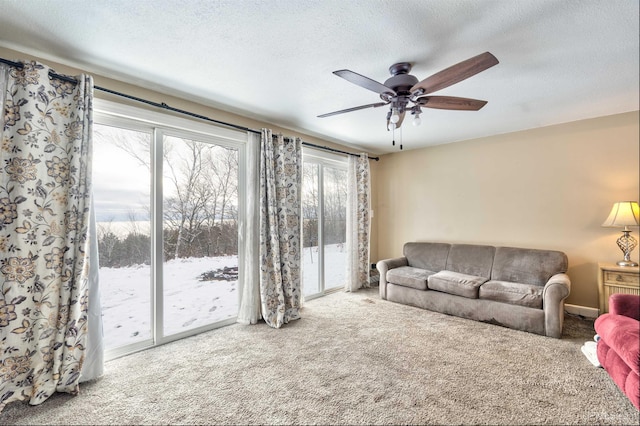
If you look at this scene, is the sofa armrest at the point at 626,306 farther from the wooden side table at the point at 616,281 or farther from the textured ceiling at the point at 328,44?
the textured ceiling at the point at 328,44

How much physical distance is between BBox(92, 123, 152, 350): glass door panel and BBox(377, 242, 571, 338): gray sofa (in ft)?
9.39

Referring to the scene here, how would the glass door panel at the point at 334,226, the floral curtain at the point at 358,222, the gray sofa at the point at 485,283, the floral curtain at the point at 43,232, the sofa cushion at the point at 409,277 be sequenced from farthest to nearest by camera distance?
1. the floral curtain at the point at 358,222
2. the glass door panel at the point at 334,226
3. the sofa cushion at the point at 409,277
4. the gray sofa at the point at 485,283
5. the floral curtain at the point at 43,232

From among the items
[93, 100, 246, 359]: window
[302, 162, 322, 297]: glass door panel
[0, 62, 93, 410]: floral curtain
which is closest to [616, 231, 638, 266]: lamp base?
[302, 162, 322, 297]: glass door panel

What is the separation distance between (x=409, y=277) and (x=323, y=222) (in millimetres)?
→ 1401

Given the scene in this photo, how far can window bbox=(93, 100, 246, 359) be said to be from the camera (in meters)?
2.34

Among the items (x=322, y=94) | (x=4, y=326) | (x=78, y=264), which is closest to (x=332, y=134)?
(x=322, y=94)

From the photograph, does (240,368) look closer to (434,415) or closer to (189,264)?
(189,264)

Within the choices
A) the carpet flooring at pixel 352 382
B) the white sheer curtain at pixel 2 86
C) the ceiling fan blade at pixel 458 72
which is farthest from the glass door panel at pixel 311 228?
the white sheer curtain at pixel 2 86

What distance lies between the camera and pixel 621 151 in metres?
2.88

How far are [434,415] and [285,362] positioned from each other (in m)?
1.12

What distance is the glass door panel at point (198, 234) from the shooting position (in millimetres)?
2672

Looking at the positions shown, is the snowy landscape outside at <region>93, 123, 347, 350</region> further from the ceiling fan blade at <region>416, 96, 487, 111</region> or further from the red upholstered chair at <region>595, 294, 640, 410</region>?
the red upholstered chair at <region>595, 294, 640, 410</region>

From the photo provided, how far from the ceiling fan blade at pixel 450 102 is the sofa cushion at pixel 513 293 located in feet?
6.55

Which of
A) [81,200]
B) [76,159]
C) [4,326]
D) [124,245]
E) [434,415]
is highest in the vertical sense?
[76,159]
